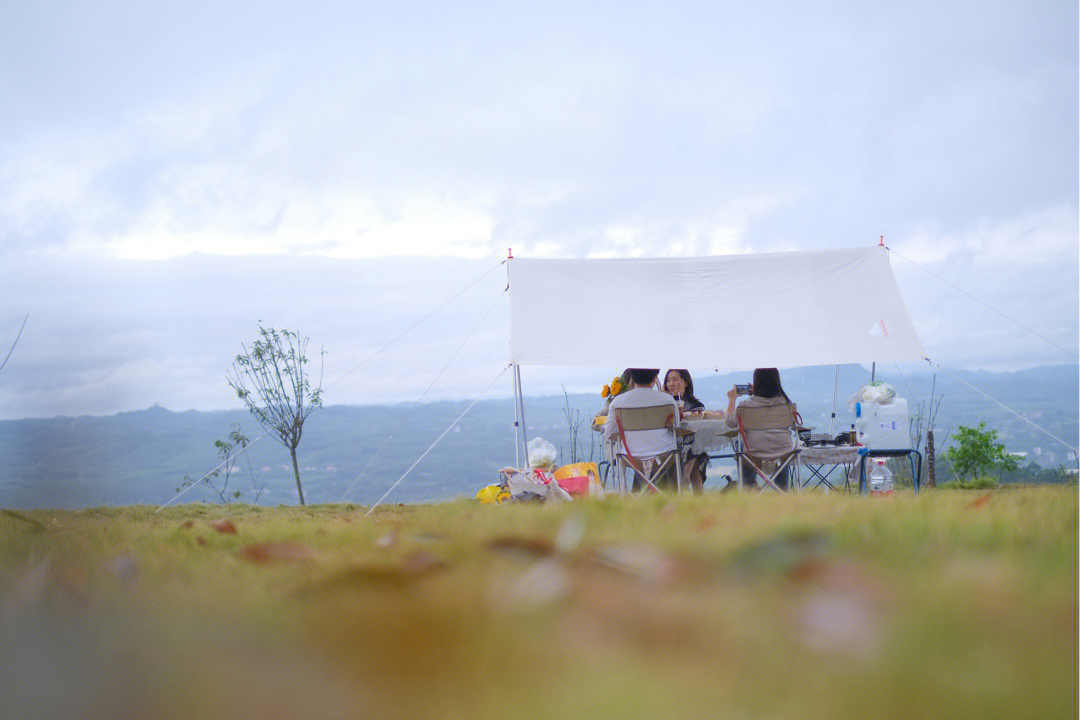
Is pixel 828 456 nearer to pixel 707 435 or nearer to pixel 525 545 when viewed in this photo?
pixel 707 435

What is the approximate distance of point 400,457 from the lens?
4766 mm

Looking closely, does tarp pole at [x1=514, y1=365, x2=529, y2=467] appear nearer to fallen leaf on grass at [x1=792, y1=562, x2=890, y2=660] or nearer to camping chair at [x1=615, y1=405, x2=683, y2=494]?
camping chair at [x1=615, y1=405, x2=683, y2=494]

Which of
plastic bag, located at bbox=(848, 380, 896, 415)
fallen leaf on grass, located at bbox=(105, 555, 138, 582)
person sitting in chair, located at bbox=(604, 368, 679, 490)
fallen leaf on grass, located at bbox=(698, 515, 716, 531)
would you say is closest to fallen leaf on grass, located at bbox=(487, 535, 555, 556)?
fallen leaf on grass, located at bbox=(698, 515, 716, 531)

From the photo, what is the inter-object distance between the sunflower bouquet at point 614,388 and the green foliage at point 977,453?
3167 mm

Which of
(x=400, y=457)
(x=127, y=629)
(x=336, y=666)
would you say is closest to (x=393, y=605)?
(x=336, y=666)

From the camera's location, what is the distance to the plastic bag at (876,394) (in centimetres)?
580

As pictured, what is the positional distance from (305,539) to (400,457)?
13.6ft

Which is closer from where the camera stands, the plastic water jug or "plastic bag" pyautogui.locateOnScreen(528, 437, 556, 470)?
"plastic bag" pyautogui.locateOnScreen(528, 437, 556, 470)

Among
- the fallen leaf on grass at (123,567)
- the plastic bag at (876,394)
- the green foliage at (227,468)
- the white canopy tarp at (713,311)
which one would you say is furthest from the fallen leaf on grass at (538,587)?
the green foliage at (227,468)

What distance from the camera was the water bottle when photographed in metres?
5.55

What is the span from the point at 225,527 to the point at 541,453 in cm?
455

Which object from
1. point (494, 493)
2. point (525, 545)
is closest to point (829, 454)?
point (494, 493)

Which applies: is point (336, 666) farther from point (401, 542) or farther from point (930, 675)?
point (930, 675)

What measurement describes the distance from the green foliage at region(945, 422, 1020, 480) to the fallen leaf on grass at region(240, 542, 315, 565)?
7.16 m
